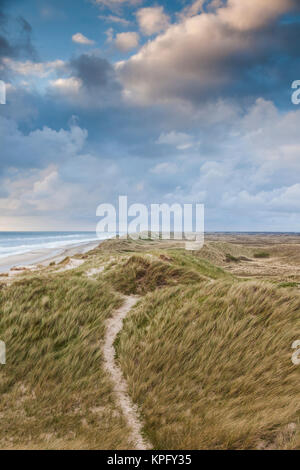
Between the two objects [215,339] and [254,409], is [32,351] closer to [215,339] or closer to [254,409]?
[215,339]

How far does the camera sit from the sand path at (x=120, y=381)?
4133 millimetres

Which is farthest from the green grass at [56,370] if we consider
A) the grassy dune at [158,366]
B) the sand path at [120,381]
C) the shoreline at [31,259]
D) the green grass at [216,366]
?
the shoreline at [31,259]

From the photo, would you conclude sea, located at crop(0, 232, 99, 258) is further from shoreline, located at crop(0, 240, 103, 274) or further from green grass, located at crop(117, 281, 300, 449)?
green grass, located at crop(117, 281, 300, 449)

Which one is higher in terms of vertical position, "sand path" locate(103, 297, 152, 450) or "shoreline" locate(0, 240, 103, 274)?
"sand path" locate(103, 297, 152, 450)

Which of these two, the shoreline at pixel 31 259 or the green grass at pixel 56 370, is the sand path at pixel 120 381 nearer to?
the green grass at pixel 56 370

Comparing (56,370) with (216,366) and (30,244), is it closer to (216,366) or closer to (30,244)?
(216,366)

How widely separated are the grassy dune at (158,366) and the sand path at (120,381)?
13cm

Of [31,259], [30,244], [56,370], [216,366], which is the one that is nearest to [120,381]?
[56,370]

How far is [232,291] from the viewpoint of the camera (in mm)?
8117

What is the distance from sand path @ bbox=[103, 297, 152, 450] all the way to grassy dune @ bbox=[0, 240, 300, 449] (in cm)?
13

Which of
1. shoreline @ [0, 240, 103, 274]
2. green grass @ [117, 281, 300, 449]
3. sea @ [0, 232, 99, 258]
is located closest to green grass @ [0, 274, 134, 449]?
green grass @ [117, 281, 300, 449]

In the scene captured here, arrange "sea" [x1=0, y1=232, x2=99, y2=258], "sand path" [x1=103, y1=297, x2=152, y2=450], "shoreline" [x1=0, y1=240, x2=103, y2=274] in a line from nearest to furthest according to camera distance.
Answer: "sand path" [x1=103, y1=297, x2=152, y2=450] → "shoreline" [x1=0, y1=240, x2=103, y2=274] → "sea" [x1=0, y1=232, x2=99, y2=258]

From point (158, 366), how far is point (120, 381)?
36.1 inches

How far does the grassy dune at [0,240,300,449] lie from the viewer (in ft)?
13.4
